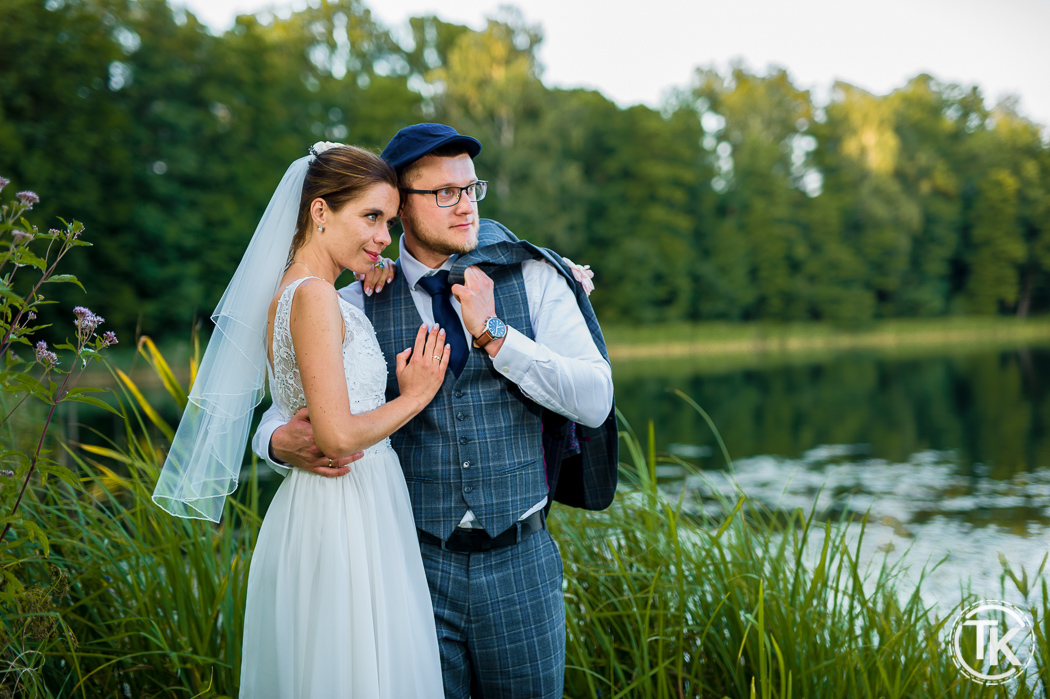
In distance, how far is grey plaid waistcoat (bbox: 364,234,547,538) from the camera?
2.05 m

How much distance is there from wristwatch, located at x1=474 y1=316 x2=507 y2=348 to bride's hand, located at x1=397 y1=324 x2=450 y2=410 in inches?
4.1

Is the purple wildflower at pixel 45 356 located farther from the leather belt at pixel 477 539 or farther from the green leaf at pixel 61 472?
A: the leather belt at pixel 477 539

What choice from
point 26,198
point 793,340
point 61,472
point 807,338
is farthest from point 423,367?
point 807,338

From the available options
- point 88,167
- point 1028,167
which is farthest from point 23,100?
point 1028,167

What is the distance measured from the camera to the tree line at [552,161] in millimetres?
22781

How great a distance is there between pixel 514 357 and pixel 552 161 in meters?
28.5

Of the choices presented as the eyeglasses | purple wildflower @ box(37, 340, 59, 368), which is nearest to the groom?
the eyeglasses

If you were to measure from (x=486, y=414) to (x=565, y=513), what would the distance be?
56.9 inches

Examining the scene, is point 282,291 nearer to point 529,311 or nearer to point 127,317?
point 529,311

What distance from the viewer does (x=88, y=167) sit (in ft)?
74.8

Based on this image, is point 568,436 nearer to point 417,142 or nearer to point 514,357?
point 514,357

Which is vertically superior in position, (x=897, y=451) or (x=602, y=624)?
(x=602, y=624)

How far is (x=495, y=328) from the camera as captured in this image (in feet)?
6.61

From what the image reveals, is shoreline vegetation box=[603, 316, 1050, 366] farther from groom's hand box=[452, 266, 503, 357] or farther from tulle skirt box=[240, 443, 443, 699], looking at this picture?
tulle skirt box=[240, 443, 443, 699]
